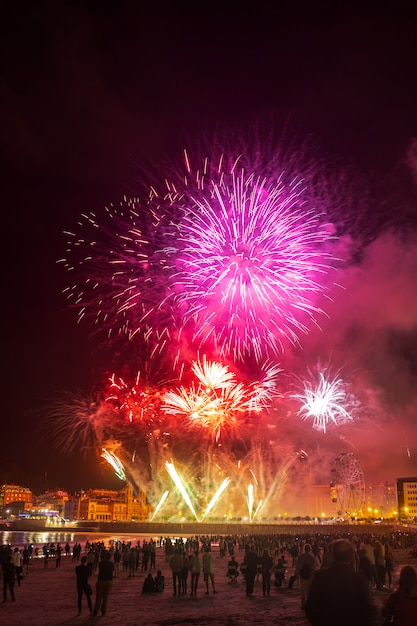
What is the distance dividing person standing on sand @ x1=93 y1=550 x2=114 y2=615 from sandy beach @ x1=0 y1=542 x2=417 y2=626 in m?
0.28

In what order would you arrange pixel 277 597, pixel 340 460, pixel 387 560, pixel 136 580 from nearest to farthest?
pixel 277 597
pixel 387 560
pixel 136 580
pixel 340 460

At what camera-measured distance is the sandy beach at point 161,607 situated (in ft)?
41.1

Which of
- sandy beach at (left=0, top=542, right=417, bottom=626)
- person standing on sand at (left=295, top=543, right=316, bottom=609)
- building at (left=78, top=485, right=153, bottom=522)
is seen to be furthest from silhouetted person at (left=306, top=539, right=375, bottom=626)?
building at (left=78, top=485, right=153, bottom=522)

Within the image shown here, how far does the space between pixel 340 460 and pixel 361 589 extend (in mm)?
107893

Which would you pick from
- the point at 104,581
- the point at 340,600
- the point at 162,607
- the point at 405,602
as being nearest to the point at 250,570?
the point at 162,607

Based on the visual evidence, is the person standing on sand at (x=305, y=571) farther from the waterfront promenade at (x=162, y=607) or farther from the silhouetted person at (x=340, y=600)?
the silhouetted person at (x=340, y=600)

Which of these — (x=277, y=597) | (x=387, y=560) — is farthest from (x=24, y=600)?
(x=387, y=560)

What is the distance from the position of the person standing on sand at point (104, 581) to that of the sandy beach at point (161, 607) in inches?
11.1

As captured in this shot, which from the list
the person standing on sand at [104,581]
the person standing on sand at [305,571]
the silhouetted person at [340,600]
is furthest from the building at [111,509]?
the silhouetted person at [340,600]

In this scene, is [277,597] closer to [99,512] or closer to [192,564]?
[192,564]

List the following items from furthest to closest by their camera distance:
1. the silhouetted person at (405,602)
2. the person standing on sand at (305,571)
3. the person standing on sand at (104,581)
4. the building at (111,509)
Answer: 1. the building at (111,509)
2. the person standing on sand at (305,571)
3. the person standing on sand at (104,581)
4. the silhouetted person at (405,602)

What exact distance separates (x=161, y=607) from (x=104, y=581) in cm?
283

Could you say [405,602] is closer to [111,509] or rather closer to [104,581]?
[104,581]

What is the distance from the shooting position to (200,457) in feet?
291
